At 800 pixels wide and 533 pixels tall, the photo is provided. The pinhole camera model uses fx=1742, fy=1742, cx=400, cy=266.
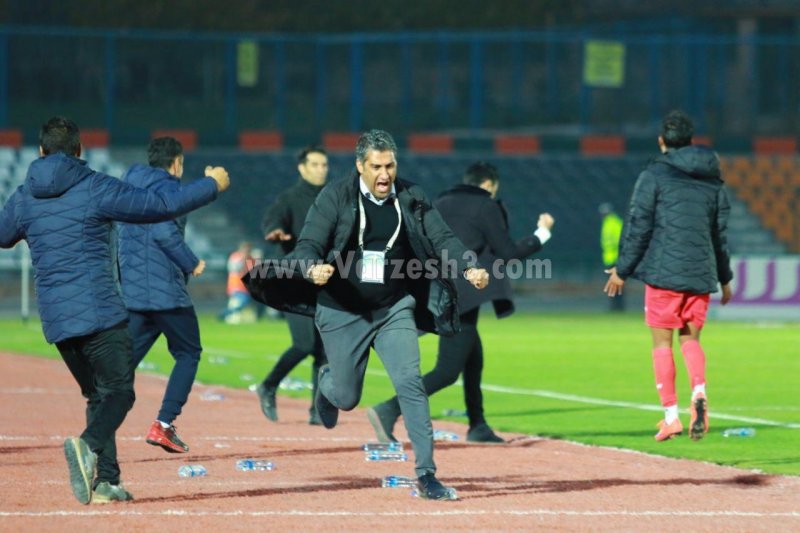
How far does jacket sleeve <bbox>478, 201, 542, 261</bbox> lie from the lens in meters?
12.2

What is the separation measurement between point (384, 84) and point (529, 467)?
40178 mm

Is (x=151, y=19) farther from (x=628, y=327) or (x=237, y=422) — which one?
(x=237, y=422)

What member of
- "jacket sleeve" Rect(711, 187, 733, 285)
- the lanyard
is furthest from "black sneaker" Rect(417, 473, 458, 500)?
"jacket sleeve" Rect(711, 187, 733, 285)

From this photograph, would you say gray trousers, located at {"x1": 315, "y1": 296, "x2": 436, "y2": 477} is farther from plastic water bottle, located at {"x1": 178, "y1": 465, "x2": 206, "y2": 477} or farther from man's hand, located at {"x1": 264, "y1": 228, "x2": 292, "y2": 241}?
man's hand, located at {"x1": 264, "y1": 228, "x2": 292, "y2": 241}

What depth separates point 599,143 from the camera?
145 feet

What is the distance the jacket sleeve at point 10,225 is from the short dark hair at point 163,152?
6.81 ft

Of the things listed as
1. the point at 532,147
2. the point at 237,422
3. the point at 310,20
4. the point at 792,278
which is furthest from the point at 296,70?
the point at 237,422

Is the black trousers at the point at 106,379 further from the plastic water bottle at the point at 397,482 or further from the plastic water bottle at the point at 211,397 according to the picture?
the plastic water bottle at the point at 211,397

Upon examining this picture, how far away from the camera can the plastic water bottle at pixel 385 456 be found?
36.4 ft

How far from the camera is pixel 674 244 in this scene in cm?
1142

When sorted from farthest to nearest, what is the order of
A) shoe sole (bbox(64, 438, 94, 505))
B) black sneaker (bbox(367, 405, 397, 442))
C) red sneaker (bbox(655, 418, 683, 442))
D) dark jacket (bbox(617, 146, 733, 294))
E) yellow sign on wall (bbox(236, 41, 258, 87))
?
1. yellow sign on wall (bbox(236, 41, 258, 87))
2. black sneaker (bbox(367, 405, 397, 442))
3. dark jacket (bbox(617, 146, 733, 294))
4. red sneaker (bbox(655, 418, 683, 442))
5. shoe sole (bbox(64, 438, 94, 505))

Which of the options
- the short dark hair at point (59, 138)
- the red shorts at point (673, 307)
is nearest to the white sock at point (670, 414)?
the red shorts at point (673, 307)

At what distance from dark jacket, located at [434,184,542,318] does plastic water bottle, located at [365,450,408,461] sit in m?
1.35

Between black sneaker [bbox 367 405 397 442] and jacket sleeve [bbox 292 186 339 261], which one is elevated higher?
jacket sleeve [bbox 292 186 339 261]
